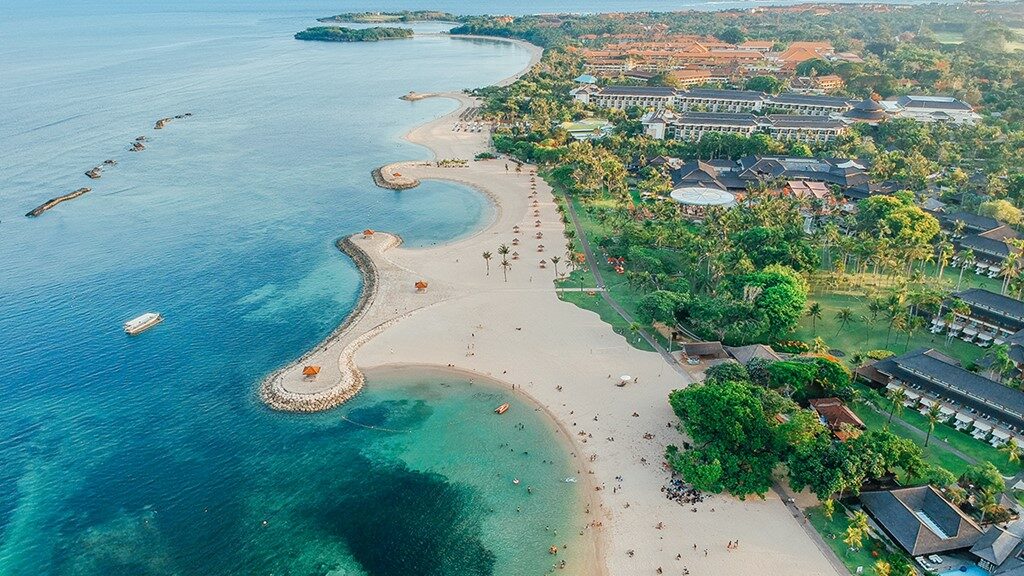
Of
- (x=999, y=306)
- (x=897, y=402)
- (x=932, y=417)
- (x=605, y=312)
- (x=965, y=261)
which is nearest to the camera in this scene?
(x=932, y=417)

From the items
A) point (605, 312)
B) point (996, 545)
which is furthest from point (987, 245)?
point (996, 545)

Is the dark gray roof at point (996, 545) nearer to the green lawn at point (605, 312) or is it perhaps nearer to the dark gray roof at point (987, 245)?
the green lawn at point (605, 312)

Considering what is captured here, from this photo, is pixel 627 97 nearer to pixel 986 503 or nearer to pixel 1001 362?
pixel 1001 362

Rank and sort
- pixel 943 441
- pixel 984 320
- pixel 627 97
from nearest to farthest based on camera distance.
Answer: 1. pixel 943 441
2. pixel 984 320
3. pixel 627 97

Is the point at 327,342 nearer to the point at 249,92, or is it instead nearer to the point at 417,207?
the point at 417,207

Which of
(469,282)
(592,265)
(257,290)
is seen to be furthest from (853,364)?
(257,290)

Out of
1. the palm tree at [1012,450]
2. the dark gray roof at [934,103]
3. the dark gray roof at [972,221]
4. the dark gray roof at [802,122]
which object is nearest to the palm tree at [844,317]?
the palm tree at [1012,450]
